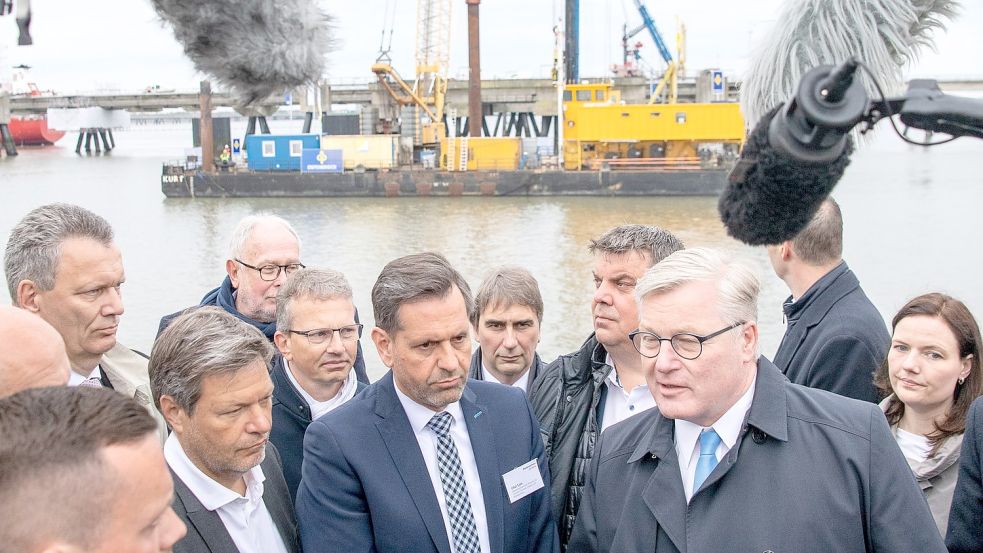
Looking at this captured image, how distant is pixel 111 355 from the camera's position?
2.78m

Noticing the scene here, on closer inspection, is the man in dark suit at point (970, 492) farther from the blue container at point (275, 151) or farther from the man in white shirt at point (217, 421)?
the blue container at point (275, 151)

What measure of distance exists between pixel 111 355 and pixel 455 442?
120 cm

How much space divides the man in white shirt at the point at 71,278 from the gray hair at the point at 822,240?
1.97 m

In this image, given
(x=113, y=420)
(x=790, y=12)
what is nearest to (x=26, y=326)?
(x=113, y=420)

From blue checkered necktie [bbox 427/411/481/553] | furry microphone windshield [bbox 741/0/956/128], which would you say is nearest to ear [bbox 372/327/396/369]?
blue checkered necktie [bbox 427/411/481/553]

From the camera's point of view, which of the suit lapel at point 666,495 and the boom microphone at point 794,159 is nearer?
the boom microphone at point 794,159

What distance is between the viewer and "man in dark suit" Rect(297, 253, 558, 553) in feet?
6.92

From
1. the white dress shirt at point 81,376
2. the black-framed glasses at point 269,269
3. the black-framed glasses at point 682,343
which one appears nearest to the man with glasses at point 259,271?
the black-framed glasses at point 269,269

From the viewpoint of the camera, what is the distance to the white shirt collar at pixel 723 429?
1.87 metres

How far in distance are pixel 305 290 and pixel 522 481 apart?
1.05 m

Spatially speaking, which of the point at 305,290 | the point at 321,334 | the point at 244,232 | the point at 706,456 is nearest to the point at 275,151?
the point at 244,232

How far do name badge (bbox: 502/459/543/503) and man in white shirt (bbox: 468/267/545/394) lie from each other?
909mm

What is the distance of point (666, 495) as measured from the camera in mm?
1858

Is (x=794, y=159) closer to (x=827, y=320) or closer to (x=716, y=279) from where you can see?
(x=716, y=279)
